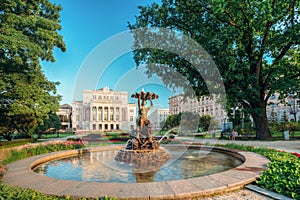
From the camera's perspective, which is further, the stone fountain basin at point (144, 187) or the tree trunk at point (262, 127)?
the tree trunk at point (262, 127)

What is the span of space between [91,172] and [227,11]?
60.9ft

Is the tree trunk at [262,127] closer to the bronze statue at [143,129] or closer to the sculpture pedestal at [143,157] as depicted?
the bronze statue at [143,129]

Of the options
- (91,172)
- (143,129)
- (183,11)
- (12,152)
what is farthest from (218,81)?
(12,152)

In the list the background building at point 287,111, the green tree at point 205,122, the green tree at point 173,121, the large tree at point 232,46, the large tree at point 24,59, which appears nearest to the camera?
the large tree at point 24,59

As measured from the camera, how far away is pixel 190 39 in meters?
21.1

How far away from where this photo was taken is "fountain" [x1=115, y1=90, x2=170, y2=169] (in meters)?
10.7

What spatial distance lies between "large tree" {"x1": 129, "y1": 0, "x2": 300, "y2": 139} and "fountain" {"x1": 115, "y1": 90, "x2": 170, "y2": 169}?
29.5 feet

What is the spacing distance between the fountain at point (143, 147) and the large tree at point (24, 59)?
7.50 metres

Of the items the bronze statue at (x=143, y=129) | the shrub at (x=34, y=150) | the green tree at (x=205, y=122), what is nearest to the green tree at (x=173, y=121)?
the green tree at (x=205, y=122)

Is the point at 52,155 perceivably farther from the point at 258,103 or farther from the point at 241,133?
the point at 241,133

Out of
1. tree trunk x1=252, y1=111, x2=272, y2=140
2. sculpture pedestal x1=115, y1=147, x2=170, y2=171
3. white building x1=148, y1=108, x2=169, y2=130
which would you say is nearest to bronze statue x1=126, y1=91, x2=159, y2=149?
sculpture pedestal x1=115, y1=147, x2=170, y2=171

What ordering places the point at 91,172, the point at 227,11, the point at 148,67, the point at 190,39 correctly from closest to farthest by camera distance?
the point at 91,172 < the point at 227,11 < the point at 190,39 < the point at 148,67

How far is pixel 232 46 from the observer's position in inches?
Result: 875

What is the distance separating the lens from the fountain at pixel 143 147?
35.2 ft
